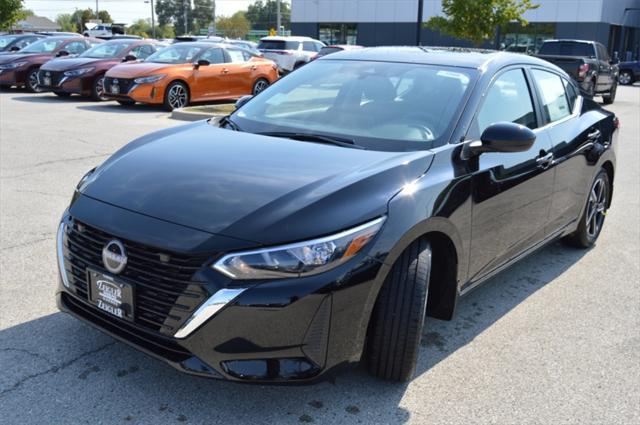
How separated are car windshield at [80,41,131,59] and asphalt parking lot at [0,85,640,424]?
1245 centimetres

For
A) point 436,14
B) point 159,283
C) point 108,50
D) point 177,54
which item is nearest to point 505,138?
point 159,283

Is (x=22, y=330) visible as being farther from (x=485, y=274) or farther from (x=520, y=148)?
(x=520, y=148)

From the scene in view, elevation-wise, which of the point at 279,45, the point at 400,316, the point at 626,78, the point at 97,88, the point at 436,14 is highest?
the point at 436,14

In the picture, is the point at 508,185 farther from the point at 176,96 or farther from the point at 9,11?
the point at 9,11

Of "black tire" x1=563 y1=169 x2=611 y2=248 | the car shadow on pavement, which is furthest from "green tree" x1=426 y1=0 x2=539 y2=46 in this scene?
the car shadow on pavement

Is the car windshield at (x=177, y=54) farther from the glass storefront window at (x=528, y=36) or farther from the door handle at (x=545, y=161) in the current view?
the glass storefront window at (x=528, y=36)

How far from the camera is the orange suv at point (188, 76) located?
563 inches

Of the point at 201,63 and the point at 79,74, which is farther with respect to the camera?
the point at 79,74

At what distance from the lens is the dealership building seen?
144 feet

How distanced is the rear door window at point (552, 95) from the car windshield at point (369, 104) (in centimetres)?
93

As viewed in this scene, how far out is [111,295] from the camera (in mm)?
2857

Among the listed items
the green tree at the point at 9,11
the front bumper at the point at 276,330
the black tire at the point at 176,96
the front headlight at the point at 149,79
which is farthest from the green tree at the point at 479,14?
the green tree at the point at 9,11

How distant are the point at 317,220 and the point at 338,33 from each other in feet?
170

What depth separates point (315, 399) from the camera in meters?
3.07
